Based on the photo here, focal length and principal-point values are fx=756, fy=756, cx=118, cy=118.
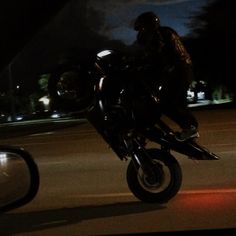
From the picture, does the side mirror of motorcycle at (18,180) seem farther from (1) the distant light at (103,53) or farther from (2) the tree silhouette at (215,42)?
(2) the tree silhouette at (215,42)

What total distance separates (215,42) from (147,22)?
48714 mm

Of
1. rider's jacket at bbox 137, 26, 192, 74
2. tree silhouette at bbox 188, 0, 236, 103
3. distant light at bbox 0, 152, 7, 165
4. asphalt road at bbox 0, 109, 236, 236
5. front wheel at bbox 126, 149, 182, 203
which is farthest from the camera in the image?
Answer: tree silhouette at bbox 188, 0, 236, 103

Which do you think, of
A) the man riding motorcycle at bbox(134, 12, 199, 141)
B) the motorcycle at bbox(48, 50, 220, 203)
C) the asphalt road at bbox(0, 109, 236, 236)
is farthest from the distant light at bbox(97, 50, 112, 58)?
the asphalt road at bbox(0, 109, 236, 236)

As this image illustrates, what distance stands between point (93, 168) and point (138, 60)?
4.53 metres

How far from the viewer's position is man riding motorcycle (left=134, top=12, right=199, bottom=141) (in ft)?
26.8

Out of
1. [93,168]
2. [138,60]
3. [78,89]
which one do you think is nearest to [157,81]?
[138,60]

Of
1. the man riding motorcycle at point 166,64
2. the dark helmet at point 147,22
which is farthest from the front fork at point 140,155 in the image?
the dark helmet at point 147,22

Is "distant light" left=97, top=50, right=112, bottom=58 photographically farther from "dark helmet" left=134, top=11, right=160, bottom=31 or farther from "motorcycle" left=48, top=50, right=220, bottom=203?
"dark helmet" left=134, top=11, right=160, bottom=31

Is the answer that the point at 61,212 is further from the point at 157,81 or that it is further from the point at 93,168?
the point at 93,168

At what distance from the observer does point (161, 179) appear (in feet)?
27.3

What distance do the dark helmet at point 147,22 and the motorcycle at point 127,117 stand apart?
0.38 metres

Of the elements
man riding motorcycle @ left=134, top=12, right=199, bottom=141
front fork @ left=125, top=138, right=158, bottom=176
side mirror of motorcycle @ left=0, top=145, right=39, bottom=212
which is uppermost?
man riding motorcycle @ left=134, top=12, right=199, bottom=141

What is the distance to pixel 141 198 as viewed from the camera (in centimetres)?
843

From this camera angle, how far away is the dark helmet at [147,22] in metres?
8.23
